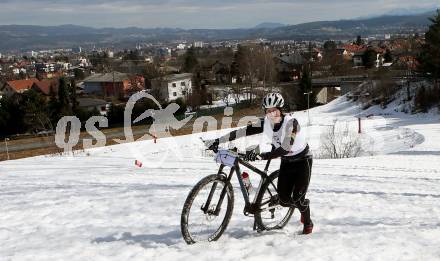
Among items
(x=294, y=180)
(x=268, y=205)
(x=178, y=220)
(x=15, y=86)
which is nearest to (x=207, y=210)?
(x=268, y=205)

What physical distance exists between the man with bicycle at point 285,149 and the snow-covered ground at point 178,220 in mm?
531

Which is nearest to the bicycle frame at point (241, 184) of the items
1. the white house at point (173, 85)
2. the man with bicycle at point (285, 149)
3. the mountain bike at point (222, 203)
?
the mountain bike at point (222, 203)

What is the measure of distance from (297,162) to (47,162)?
49.9 ft

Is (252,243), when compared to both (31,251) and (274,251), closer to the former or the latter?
(274,251)

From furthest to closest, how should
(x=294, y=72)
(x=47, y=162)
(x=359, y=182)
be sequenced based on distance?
(x=294, y=72), (x=47, y=162), (x=359, y=182)

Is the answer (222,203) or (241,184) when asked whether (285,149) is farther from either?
(222,203)

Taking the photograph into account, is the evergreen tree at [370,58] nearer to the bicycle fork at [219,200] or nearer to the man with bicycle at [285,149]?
the man with bicycle at [285,149]

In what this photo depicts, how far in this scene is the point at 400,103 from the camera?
45281 millimetres

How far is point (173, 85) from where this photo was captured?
80438mm

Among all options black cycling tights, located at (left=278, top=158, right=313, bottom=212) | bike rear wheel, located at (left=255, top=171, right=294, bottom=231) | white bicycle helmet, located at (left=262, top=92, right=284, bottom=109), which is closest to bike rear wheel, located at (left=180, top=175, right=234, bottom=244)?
bike rear wheel, located at (left=255, top=171, right=294, bottom=231)

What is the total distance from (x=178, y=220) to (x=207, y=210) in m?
1.40

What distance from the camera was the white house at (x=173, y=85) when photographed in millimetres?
77575

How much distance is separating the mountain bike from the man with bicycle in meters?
0.16

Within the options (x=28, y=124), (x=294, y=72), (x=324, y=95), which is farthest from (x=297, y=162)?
(x=294, y=72)
